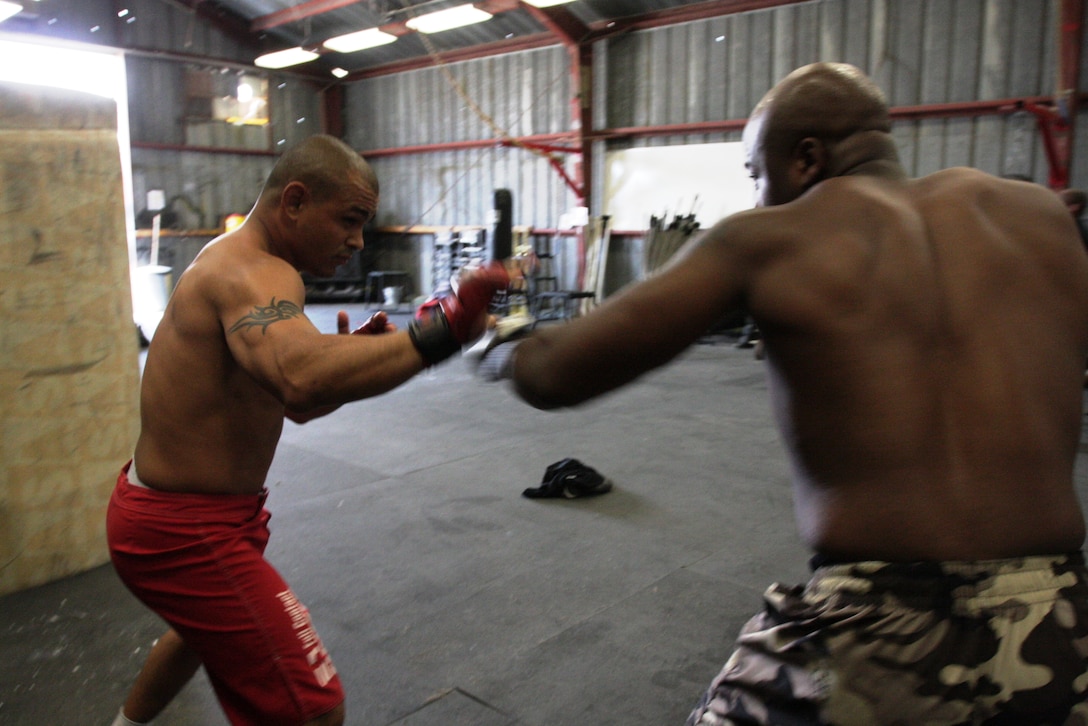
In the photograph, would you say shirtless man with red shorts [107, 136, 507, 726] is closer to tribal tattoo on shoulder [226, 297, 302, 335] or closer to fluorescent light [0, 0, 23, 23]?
tribal tattoo on shoulder [226, 297, 302, 335]

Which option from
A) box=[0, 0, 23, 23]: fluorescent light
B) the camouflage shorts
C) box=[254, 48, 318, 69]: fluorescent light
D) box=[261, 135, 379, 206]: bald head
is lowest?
the camouflage shorts

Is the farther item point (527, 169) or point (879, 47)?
point (527, 169)

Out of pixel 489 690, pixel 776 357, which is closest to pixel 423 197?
pixel 489 690

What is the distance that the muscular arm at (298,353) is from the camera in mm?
1601

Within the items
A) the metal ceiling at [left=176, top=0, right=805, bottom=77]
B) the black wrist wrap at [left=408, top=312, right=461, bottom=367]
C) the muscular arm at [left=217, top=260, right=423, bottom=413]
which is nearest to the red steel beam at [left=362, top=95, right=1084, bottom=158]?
the metal ceiling at [left=176, top=0, right=805, bottom=77]

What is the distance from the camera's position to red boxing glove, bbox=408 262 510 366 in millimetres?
1696

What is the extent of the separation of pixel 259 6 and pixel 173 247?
453cm

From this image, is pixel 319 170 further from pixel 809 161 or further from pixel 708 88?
pixel 708 88

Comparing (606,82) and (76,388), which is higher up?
(606,82)

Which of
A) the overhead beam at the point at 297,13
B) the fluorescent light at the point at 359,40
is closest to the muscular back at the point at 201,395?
the overhead beam at the point at 297,13

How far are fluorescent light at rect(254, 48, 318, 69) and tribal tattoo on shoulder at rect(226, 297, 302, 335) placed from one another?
14153 mm

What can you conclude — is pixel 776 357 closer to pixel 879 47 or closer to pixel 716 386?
pixel 716 386

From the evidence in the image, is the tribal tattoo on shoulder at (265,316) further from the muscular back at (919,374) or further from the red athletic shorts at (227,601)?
the muscular back at (919,374)

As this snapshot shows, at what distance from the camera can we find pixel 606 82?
12.6 metres
